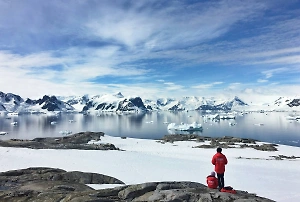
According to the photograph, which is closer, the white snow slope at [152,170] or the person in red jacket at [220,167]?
the person in red jacket at [220,167]

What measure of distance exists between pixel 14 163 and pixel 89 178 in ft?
29.3

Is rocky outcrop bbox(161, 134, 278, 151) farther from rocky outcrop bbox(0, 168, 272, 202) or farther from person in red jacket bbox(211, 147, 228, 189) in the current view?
rocky outcrop bbox(0, 168, 272, 202)

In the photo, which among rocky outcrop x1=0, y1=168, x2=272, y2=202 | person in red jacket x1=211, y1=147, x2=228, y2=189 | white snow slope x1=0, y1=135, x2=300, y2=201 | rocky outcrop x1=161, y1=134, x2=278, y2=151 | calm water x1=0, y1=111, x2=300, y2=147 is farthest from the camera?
calm water x1=0, y1=111, x2=300, y2=147

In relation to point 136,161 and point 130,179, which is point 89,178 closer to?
point 130,179

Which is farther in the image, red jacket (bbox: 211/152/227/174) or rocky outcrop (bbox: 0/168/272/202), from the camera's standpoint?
red jacket (bbox: 211/152/227/174)

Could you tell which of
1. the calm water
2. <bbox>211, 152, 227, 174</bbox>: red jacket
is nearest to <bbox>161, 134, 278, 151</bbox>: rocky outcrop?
the calm water

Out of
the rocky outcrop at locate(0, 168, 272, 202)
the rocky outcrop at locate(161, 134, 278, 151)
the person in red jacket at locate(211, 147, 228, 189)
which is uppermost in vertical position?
the person in red jacket at locate(211, 147, 228, 189)

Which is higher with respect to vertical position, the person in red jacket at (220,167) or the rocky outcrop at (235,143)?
the person in red jacket at (220,167)

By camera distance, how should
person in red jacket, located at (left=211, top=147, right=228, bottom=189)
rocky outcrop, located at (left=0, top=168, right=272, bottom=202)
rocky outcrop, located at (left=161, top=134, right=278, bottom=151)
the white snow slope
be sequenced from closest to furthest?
rocky outcrop, located at (left=0, top=168, right=272, bottom=202) → person in red jacket, located at (left=211, top=147, right=228, bottom=189) → the white snow slope → rocky outcrop, located at (left=161, top=134, right=278, bottom=151)

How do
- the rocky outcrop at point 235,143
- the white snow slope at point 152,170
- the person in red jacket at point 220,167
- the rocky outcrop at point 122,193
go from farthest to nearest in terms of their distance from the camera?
the rocky outcrop at point 235,143 < the white snow slope at point 152,170 < the person in red jacket at point 220,167 < the rocky outcrop at point 122,193

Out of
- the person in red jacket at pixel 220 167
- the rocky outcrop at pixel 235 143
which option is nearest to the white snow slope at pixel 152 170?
the person in red jacket at pixel 220 167

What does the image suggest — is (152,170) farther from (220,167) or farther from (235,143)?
(235,143)

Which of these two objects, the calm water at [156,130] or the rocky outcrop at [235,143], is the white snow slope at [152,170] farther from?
the calm water at [156,130]

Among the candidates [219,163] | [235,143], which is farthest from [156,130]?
[219,163]
